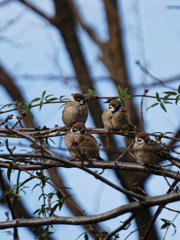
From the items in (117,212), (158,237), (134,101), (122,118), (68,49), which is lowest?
(117,212)

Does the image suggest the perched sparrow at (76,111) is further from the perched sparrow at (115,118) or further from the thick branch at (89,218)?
the thick branch at (89,218)

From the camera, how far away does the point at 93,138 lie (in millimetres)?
3369

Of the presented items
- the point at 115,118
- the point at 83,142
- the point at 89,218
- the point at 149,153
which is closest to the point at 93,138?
the point at 83,142

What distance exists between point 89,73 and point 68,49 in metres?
0.74

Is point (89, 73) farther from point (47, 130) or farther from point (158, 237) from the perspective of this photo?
point (47, 130)

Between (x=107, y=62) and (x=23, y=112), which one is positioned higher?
(x=107, y=62)

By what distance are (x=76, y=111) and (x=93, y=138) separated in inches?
47.7

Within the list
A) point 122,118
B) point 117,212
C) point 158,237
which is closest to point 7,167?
point 117,212

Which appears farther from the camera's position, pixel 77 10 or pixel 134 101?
pixel 77 10

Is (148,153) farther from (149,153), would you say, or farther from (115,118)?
(115,118)

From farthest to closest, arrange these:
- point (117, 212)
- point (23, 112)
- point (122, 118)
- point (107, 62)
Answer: point (107, 62) < point (122, 118) < point (23, 112) < point (117, 212)

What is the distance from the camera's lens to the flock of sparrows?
2703 millimetres

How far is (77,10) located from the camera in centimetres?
976

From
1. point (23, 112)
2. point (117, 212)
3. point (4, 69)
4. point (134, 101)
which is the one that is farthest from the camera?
point (4, 69)
